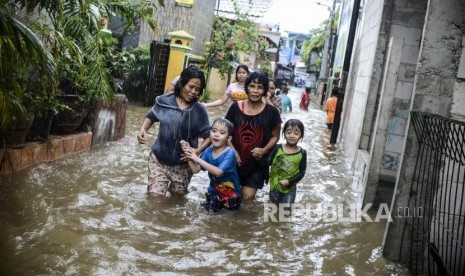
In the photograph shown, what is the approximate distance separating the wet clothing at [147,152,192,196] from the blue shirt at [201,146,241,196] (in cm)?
39

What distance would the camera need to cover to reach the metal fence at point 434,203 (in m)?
3.74

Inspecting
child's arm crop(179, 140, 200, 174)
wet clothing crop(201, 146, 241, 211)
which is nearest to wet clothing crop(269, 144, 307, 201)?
wet clothing crop(201, 146, 241, 211)

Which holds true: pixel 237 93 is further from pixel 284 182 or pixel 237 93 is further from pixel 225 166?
pixel 225 166

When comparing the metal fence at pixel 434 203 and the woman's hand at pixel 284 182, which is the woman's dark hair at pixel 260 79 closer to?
the woman's hand at pixel 284 182

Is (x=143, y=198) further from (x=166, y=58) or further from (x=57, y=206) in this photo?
(x=166, y=58)

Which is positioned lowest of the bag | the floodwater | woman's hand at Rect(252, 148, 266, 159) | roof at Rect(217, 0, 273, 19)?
the floodwater

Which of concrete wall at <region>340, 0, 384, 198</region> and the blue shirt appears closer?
the blue shirt

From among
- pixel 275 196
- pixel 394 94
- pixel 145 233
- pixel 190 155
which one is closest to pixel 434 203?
pixel 275 196

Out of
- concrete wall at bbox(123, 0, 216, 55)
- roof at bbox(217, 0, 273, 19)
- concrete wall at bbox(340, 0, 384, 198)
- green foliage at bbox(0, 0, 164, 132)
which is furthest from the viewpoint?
roof at bbox(217, 0, 273, 19)

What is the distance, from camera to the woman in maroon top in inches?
201

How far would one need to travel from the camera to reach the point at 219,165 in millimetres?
4723

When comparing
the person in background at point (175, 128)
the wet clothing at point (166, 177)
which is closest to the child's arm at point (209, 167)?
the person in background at point (175, 128)

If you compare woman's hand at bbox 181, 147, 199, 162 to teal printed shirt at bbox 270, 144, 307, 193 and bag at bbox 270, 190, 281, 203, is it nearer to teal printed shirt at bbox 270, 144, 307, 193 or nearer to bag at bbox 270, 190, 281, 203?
teal printed shirt at bbox 270, 144, 307, 193

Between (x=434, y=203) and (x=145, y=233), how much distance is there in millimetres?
2519
